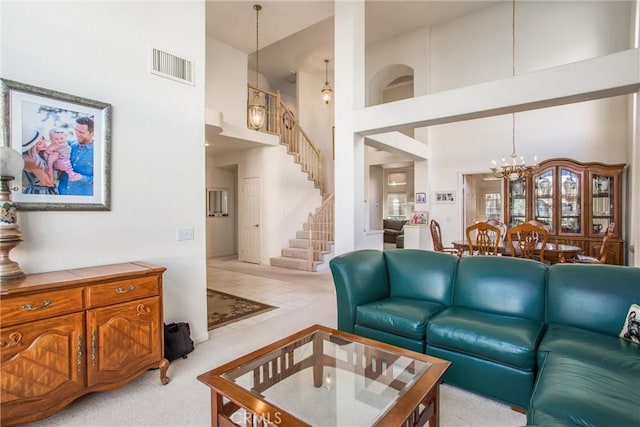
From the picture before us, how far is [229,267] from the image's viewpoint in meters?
7.46

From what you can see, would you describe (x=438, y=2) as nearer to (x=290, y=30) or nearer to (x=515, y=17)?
(x=515, y=17)

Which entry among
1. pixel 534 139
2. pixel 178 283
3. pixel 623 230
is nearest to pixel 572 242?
pixel 623 230

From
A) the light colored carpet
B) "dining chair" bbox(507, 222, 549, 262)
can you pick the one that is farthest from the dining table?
the light colored carpet

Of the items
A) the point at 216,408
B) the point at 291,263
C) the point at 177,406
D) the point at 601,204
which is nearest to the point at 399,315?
the point at 216,408

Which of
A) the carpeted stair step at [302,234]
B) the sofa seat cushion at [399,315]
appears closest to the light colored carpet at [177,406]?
the sofa seat cushion at [399,315]

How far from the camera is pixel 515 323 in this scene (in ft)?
7.63

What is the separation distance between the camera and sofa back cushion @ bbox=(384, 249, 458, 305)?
2939 millimetres

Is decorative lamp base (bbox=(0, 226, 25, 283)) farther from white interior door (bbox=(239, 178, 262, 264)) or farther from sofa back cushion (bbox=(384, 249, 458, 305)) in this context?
white interior door (bbox=(239, 178, 262, 264))

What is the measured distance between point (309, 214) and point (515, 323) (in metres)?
5.10

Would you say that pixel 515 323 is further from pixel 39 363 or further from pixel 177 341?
pixel 39 363

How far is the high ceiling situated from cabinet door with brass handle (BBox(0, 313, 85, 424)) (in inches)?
213

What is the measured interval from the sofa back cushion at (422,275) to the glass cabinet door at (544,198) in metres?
4.12

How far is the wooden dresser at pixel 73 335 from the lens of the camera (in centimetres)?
180

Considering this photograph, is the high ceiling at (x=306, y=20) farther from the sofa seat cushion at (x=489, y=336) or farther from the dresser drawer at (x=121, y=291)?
the sofa seat cushion at (x=489, y=336)
